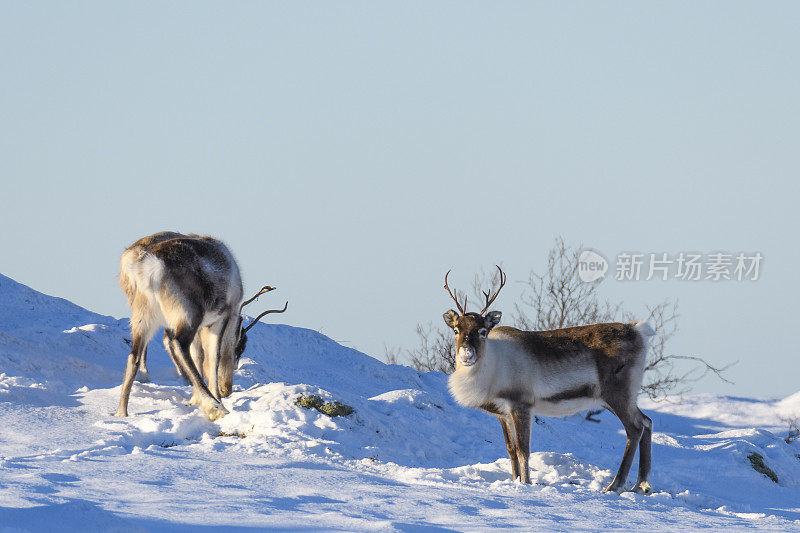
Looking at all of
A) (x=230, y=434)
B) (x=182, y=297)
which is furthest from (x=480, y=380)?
(x=182, y=297)

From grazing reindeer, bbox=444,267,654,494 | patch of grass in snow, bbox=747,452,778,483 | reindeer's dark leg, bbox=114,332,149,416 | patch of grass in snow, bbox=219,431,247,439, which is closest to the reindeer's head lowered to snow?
grazing reindeer, bbox=444,267,654,494

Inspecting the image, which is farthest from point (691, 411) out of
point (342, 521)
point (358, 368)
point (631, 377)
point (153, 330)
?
point (342, 521)

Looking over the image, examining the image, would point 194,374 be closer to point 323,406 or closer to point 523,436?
point 323,406

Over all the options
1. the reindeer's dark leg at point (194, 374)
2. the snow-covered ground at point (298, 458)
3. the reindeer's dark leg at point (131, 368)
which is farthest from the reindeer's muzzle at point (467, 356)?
the reindeer's dark leg at point (131, 368)

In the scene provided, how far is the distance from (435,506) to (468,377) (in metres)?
2.26

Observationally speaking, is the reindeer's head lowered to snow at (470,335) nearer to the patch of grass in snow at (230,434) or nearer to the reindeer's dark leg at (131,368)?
the patch of grass in snow at (230,434)

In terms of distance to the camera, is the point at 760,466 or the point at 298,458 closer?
the point at 298,458

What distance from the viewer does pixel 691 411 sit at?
23547mm

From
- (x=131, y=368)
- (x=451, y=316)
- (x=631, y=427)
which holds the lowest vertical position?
(x=131, y=368)

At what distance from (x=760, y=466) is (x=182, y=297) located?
8.65 m

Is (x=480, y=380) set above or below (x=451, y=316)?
below

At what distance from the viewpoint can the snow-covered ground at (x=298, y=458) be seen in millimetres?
6500

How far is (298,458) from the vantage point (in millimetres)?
8594

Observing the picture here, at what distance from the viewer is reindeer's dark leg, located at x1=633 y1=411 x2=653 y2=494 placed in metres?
9.27
